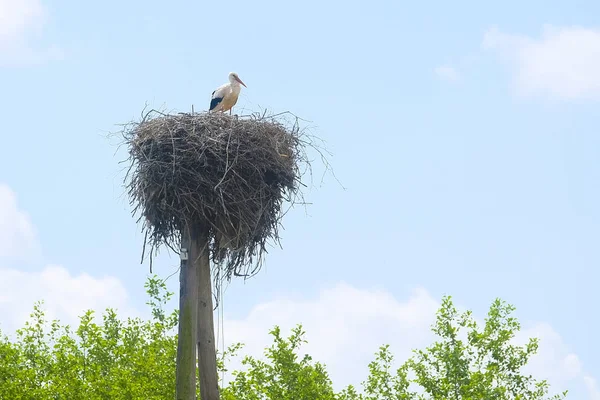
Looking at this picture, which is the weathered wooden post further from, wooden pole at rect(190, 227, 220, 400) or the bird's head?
the bird's head

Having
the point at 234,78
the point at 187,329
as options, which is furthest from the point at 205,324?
the point at 234,78

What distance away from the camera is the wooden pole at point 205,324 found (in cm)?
878

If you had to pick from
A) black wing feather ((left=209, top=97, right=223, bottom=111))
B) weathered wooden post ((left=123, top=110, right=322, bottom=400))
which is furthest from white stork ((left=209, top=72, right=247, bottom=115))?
weathered wooden post ((left=123, top=110, right=322, bottom=400))

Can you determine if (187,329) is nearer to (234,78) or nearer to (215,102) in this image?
(215,102)

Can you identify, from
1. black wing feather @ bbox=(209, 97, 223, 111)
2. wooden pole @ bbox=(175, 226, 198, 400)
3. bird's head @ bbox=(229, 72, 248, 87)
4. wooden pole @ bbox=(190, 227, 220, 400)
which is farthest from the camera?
bird's head @ bbox=(229, 72, 248, 87)

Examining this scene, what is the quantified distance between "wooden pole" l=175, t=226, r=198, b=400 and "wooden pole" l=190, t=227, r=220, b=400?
0.08 m

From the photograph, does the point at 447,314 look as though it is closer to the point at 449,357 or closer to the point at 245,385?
the point at 449,357

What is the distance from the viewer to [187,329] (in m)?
8.74

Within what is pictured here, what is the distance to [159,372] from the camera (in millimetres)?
17500

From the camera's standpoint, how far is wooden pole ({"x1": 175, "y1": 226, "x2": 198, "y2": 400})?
8641 mm

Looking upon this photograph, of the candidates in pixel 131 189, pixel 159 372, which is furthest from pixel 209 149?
pixel 159 372

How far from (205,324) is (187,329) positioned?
0.24 meters

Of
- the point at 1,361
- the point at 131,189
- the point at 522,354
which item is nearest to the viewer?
the point at 131,189

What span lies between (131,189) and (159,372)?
8.69 meters
